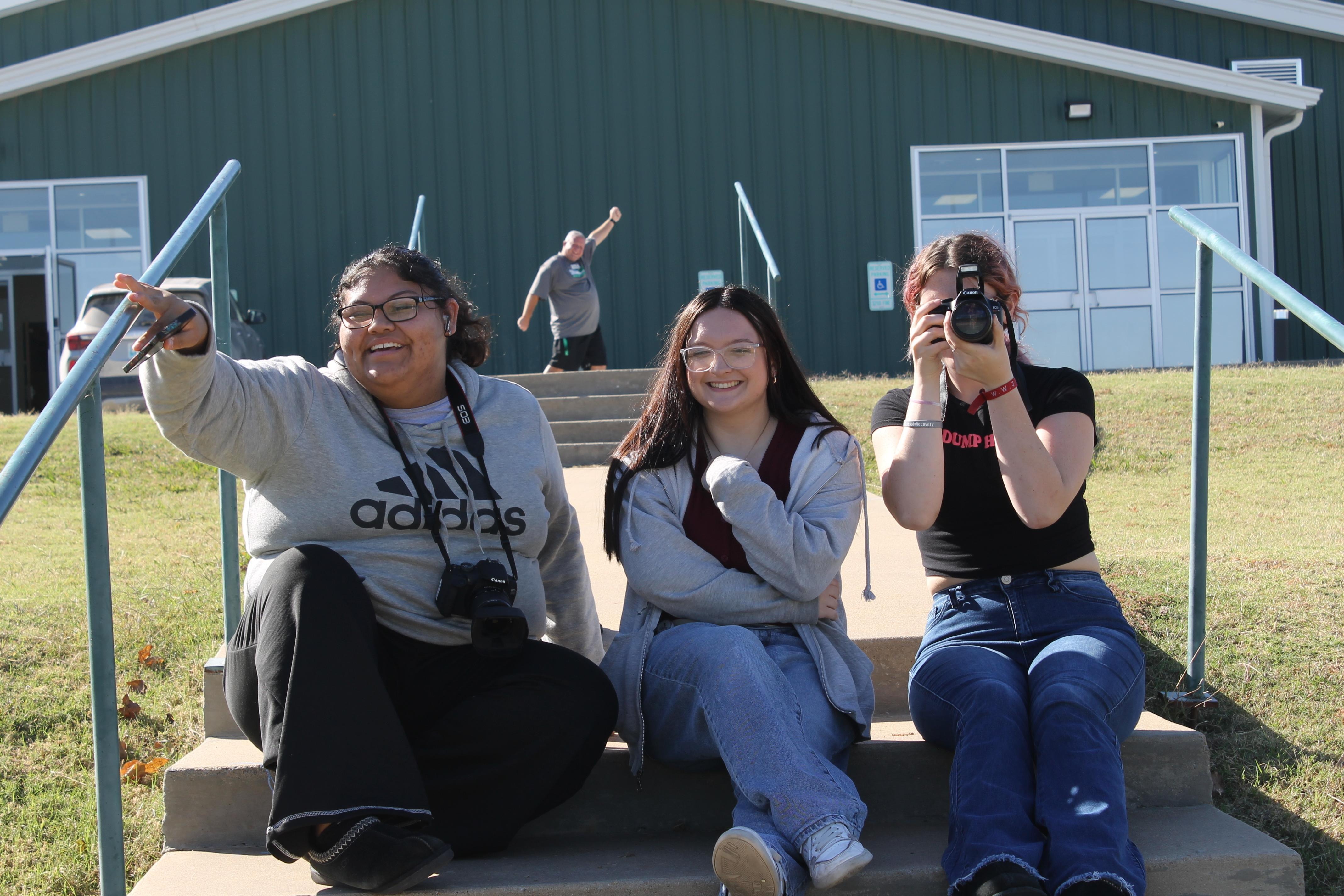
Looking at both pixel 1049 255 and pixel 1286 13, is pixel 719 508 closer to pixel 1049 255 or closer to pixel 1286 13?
pixel 1049 255

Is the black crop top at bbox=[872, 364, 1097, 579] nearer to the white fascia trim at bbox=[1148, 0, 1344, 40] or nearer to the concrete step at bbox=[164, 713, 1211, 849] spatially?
the concrete step at bbox=[164, 713, 1211, 849]

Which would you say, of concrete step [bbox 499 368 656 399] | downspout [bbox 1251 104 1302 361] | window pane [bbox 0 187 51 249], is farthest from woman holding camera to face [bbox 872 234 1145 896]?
window pane [bbox 0 187 51 249]

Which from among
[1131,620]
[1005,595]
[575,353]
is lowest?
[1131,620]

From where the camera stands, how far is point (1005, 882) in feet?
6.02

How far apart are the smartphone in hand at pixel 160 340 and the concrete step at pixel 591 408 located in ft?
17.6

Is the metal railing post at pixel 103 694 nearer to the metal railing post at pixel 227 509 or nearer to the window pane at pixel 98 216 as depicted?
the metal railing post at pixel 227 509

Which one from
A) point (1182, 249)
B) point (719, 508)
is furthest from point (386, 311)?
point (1182, 249)

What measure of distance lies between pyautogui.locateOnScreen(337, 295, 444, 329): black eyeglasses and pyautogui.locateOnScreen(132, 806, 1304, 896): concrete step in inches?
41.1

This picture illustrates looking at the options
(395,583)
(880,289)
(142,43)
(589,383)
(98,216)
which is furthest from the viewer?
(880,289)

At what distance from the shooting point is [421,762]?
2111 mm

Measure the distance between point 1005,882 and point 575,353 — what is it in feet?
24.5

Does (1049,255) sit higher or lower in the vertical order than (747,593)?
higher

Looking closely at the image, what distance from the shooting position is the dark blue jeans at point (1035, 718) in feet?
6.25

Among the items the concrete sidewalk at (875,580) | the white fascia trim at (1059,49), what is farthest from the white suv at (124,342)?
the white fascia trim at (1059,49)
